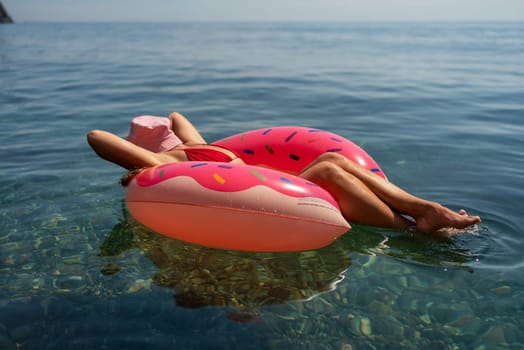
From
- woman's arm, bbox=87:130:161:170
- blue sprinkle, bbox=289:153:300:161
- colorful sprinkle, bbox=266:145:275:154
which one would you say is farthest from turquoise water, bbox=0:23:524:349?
colorful sprinkle, bbox=266:145:275:154

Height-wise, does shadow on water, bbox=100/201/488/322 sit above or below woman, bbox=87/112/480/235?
below

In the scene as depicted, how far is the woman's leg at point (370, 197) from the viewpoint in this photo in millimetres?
3162

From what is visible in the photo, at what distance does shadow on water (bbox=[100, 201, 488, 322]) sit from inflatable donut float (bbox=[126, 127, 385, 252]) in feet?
0.48

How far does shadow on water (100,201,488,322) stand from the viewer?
2.86 metres

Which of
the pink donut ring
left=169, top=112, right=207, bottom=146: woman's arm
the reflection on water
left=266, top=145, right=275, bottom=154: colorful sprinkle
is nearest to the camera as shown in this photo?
the reflection on water

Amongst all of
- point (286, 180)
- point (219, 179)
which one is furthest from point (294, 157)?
point (219, 179)

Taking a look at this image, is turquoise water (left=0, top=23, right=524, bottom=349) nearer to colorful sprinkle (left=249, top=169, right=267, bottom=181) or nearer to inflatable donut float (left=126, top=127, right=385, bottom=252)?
inflatable donut float (left=126, top=127, right=385, bottom=252)

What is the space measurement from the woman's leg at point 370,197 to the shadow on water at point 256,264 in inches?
8.0

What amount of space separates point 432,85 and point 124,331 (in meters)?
9.97

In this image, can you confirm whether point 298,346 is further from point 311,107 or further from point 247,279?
point 311,107

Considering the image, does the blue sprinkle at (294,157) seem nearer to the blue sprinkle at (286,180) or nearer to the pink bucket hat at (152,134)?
the blue sprinkle at (286,180)

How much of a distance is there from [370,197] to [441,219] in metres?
0.46

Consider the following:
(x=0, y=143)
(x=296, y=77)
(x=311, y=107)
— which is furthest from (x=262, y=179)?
(x=296, y=77)

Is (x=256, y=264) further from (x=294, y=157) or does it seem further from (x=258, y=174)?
(x=294, y=157)
